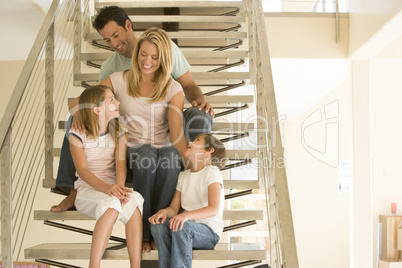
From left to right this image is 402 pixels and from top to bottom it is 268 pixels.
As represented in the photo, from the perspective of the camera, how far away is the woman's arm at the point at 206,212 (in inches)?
71.5

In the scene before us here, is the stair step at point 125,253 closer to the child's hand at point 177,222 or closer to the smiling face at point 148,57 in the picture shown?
the child's hand at point 177,222

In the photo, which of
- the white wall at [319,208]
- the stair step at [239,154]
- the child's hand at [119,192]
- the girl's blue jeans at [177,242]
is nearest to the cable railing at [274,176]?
the stair step at [239,154]

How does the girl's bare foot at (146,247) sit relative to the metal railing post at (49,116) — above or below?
below

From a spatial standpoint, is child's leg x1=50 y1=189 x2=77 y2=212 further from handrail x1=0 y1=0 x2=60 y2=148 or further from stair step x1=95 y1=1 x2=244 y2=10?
stair step x1=95 y1=1 x2=244 y2=10

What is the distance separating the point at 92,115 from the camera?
2041 millimetres

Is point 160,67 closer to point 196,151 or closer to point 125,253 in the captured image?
point 196,151

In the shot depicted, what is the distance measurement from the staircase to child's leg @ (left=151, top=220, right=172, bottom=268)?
0.06 meters

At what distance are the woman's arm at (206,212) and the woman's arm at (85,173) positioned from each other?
0.69ft

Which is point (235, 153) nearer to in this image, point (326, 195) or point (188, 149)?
point (188, 149)

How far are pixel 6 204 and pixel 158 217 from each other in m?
0.55

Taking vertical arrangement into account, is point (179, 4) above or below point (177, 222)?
above

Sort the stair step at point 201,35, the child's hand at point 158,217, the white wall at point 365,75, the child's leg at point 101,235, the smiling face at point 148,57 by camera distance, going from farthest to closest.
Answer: the white wall at point 365,75, the stair step at point 201,35, the smiling face at point 148,57, the child's hand at point 158,217, the child's leg at point 101,235

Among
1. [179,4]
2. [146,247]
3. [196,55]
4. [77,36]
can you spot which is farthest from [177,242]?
[179,4]

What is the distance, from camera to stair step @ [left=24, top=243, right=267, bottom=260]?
1.88m
